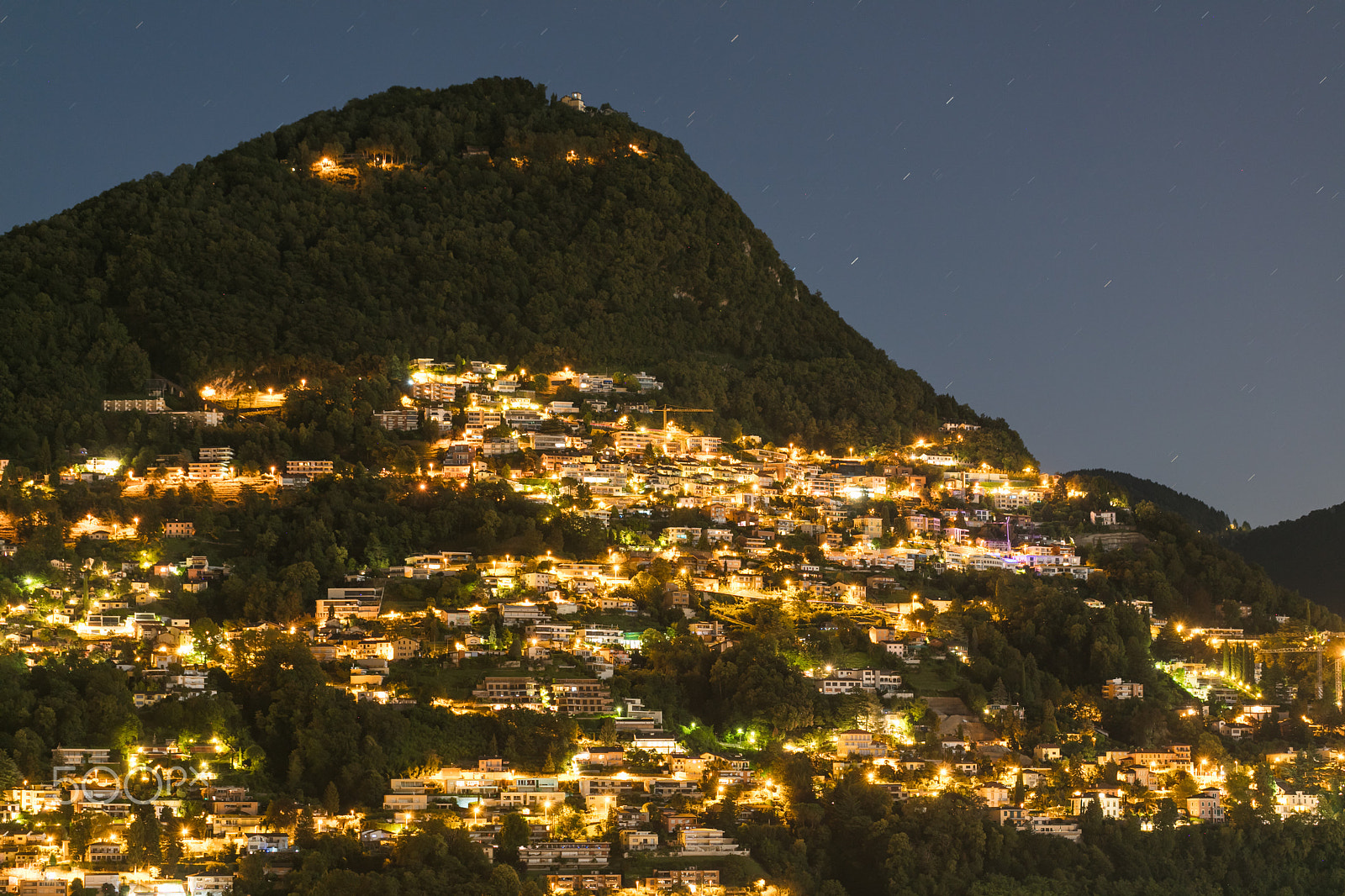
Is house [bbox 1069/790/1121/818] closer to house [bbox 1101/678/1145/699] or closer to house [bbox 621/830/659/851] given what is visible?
house [bbox 1101/678/1145/699]

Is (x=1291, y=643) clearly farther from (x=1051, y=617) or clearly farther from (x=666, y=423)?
(x=666, y=423)

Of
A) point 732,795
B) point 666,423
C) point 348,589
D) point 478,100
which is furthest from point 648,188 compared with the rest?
point 732,795

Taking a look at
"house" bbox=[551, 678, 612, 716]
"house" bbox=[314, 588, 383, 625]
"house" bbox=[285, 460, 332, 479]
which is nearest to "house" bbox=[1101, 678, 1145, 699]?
"house" bbox=[551, 678, 612, 716]

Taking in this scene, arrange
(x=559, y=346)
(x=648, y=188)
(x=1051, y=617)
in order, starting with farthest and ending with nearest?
(x=648, y=188), (x=559, y=346), (x=1051, y=617)

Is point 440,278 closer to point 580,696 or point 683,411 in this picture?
point 683,411

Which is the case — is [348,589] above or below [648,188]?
below

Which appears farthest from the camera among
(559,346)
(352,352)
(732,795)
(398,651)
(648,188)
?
(648,188)

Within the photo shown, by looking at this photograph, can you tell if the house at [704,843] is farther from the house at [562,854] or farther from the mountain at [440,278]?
the mountain at [440,278]
